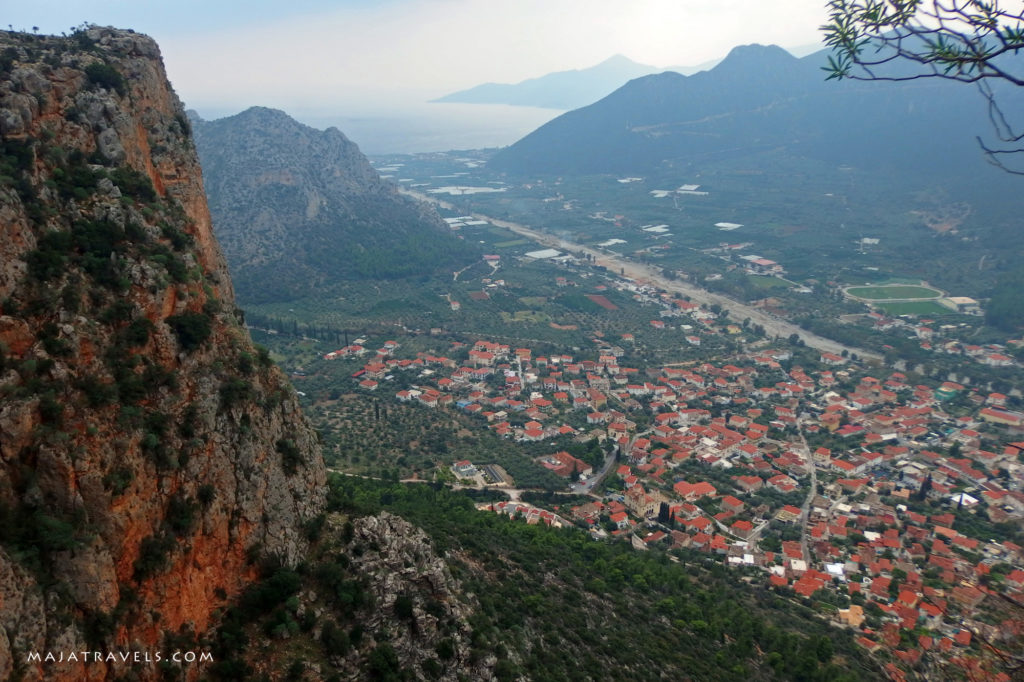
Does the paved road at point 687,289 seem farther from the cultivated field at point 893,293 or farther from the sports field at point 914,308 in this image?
the cultivated field at point 893,293

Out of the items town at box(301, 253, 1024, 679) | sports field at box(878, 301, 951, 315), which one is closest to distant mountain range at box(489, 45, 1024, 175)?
sports field at box(878, 301, 951, 315)

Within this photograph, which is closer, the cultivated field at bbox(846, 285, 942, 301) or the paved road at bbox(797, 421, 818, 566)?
the paved road at bbox(797, 421, 818, 566)

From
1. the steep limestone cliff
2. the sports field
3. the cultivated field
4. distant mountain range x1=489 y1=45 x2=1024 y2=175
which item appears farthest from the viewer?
distant mountain range x1=489 y1=45 x2=1024 y2=175

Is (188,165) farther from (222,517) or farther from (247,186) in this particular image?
(247,186)

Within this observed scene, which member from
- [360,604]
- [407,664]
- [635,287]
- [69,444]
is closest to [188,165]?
[69,444]

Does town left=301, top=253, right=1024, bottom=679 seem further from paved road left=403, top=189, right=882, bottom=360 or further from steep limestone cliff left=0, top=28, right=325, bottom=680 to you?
steep limestone cliff left=0, top=28, right=325, bottom=680

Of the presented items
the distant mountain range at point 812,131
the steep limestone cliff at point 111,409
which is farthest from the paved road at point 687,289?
the steep limestone cliff at point 111,409
